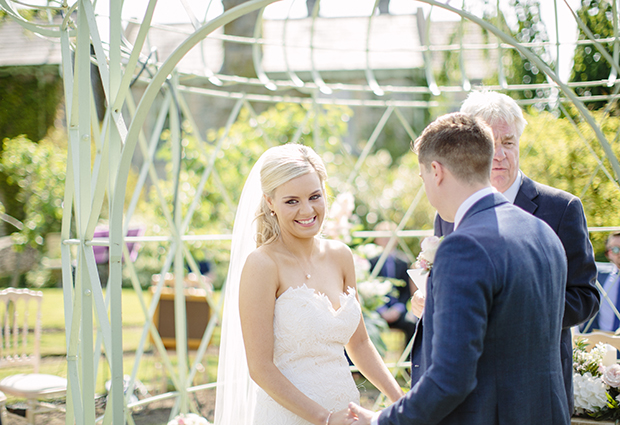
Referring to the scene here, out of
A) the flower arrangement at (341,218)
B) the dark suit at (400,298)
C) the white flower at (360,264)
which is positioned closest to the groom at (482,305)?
the flower arrangement at (341,218)

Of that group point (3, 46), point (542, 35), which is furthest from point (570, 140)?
point (3, 46)

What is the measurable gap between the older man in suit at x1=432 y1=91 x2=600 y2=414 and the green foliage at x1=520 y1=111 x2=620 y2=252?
10.5 ft

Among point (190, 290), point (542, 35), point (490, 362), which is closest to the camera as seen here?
point (490, 362)

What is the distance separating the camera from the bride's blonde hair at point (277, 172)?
105 inches

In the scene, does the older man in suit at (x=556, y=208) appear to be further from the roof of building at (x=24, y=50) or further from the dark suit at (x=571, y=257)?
the roof of building at (x=24, y=50)

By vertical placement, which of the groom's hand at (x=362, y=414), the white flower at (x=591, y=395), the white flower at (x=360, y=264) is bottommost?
the white flower at (x=591, y=395)

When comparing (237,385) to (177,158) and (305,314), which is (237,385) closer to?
(305,314)

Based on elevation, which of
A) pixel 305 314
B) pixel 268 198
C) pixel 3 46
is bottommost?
pixel 305 314

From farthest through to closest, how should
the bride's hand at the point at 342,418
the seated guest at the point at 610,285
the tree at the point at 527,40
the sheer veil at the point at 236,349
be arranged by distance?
the tree at the point at 527,40 < the seated guest at the point at 610,285 < the sheer veil at the point at 236,349 < the bride's hand at the point at 342,418

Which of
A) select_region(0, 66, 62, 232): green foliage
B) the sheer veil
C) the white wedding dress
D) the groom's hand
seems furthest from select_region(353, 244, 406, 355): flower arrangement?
select_region(0, 66, 62, 232): green foliage

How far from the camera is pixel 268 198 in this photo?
2.79m

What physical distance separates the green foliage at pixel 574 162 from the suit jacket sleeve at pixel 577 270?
323cm

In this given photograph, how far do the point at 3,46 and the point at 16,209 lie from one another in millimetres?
7097

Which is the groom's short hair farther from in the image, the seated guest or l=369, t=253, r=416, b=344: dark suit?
l=369, t=253, r=416, b=344: dark suit
